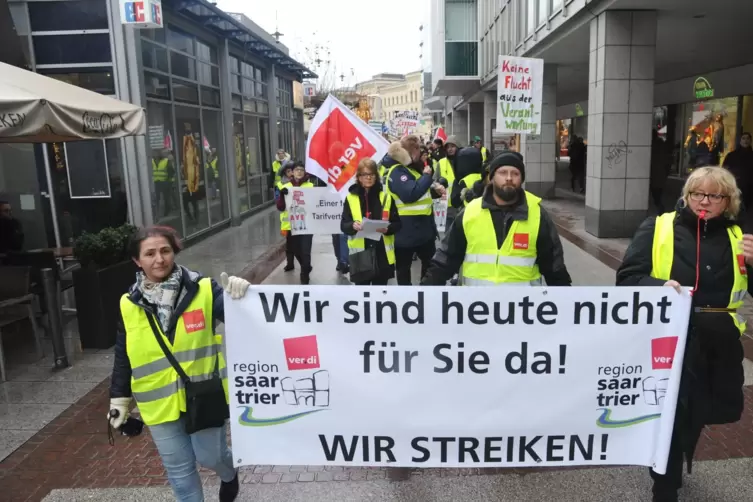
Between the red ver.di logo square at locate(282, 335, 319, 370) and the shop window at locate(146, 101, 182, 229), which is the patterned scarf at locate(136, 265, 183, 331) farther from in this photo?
the shop window at locate(146, 101, 182, 229)

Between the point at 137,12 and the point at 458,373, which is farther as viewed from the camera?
the point at 137,12

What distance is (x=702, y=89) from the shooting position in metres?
18.8

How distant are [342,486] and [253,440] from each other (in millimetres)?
833

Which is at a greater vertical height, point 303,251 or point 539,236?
point 539,236

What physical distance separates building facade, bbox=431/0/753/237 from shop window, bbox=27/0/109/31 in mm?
8344

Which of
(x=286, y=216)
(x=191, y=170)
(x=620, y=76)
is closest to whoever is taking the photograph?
(x=286, y=216)

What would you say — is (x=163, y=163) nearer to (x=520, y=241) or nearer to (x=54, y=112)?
(x=54, y=112)

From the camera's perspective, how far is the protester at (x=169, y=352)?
288 centimetres

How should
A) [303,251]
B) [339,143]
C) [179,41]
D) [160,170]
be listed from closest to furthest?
[339,143] < [303,251] < [160,170] < [179,41]

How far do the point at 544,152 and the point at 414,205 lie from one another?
14.2 metres

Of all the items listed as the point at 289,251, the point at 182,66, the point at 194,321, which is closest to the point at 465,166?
the point at 289,251

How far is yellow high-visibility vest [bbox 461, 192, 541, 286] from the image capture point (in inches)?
139

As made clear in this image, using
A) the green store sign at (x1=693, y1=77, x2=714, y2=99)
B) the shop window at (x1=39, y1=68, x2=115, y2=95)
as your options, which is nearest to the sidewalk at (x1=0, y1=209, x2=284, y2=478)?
the shop window at (x1=39, y1=68, x2=115, y2=95)

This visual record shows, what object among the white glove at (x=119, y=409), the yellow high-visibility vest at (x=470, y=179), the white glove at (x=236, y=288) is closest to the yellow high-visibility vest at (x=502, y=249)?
the white glove at (x=236, y=288)
